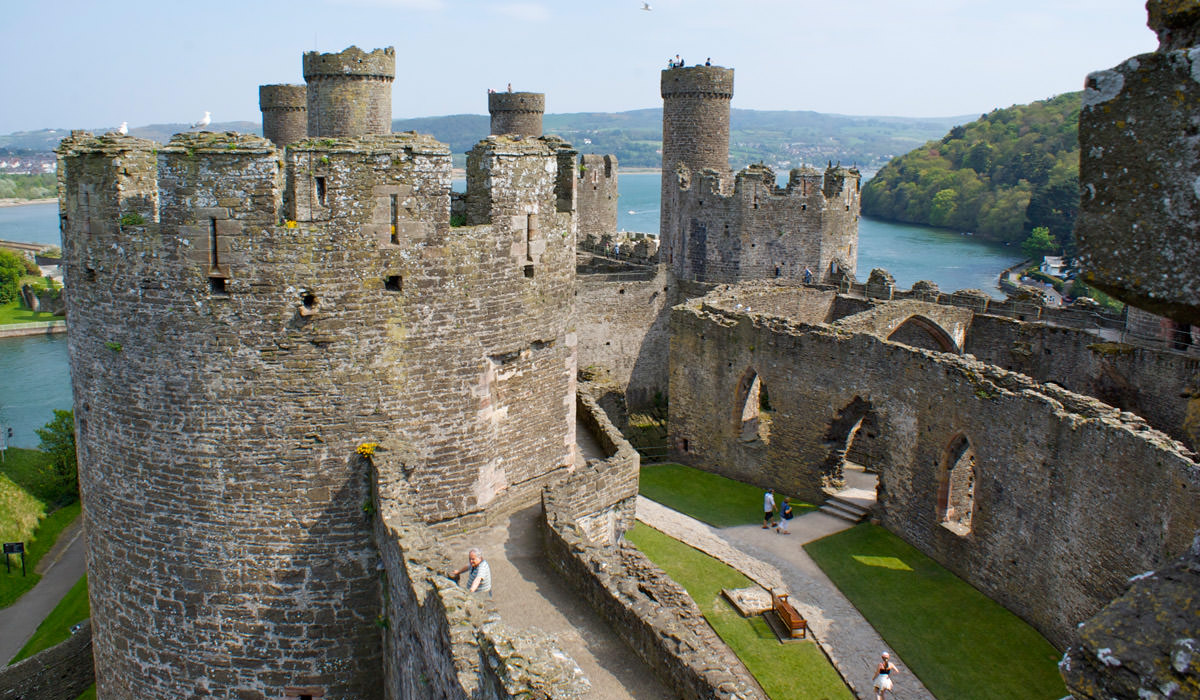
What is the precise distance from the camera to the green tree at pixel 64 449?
96.3 ft

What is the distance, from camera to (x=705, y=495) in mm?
21125

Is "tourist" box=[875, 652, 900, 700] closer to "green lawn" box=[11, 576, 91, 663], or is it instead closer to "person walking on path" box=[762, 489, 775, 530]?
"person walking on path" box=[762, 489, 775, 530]

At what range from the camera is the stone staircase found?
19.6 metres

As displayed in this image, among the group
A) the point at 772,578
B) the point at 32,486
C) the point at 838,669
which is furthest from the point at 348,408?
the point at 32,486

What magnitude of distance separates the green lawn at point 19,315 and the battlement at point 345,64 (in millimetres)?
53169

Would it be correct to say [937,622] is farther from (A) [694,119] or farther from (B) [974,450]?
(A) [694,119]

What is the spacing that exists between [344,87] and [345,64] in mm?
462

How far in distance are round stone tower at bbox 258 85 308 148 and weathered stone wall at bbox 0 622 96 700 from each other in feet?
48.8

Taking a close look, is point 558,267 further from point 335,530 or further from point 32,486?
point 32,486

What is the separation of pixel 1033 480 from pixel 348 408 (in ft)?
38.1

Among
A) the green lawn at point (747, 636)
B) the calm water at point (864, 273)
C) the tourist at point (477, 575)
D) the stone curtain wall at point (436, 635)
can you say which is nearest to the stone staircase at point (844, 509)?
the green lawn at point (747, 636)

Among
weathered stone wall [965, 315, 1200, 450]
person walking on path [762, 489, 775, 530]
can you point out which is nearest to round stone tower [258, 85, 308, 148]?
person walking on path [762, 489, 775, 530]

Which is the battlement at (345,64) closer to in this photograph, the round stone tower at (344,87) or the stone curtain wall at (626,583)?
the round stone tower at (344,87)

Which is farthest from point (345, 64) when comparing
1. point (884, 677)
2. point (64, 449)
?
point (64, 449)
